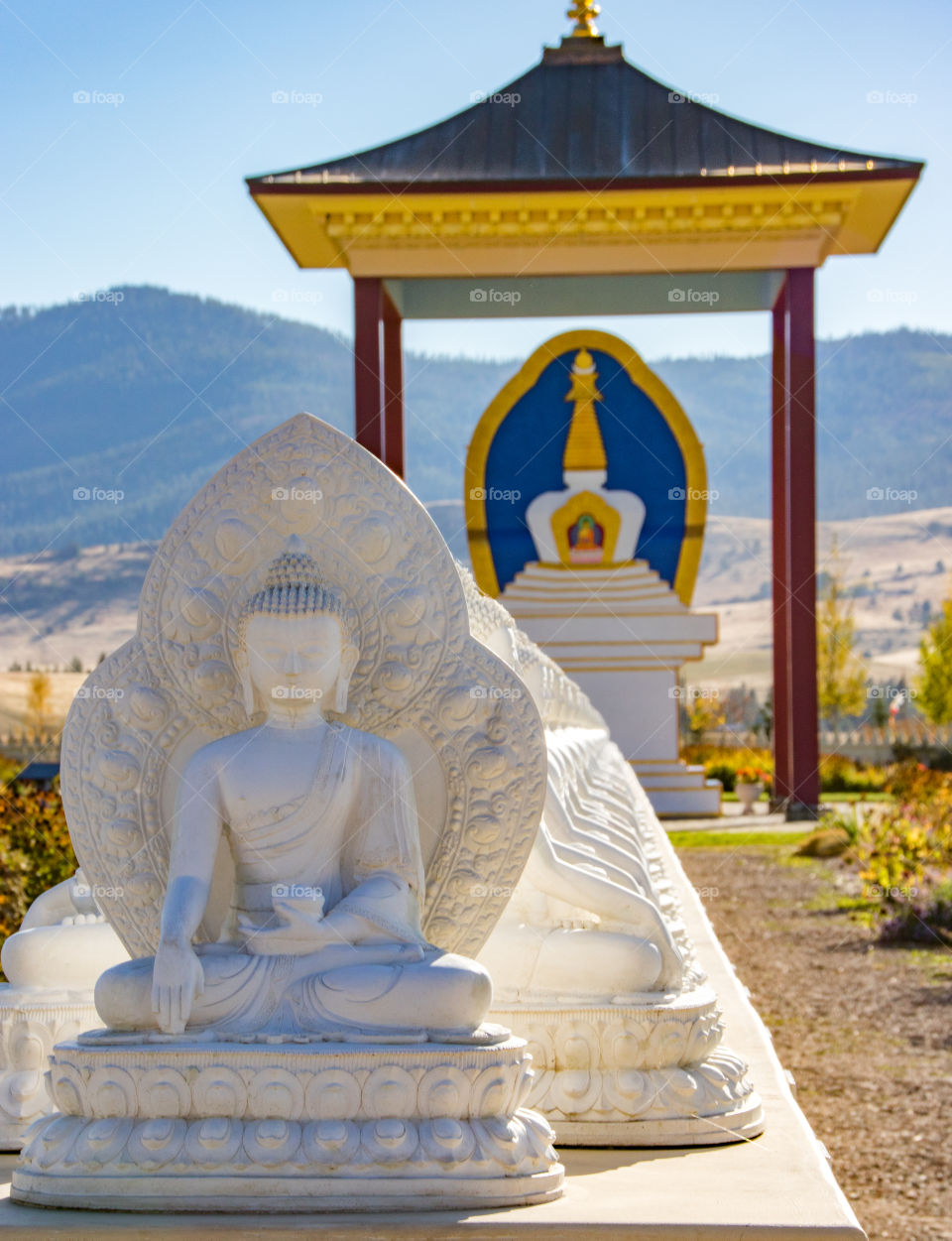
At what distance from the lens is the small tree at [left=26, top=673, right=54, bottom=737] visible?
23.8m

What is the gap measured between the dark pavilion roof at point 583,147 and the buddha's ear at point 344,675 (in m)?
11.6

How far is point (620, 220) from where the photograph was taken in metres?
14.9

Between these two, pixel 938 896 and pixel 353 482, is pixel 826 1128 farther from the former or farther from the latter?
pixel 938 896

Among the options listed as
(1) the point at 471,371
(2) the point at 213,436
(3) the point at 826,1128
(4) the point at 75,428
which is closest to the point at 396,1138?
(3) the point at 826,1128

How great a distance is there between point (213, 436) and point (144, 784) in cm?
4646

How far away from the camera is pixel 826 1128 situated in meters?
5.80

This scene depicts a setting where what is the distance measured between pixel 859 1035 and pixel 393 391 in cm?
983

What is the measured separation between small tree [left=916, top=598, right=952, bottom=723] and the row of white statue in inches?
1090

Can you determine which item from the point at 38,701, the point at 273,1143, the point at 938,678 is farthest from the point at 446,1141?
the point at 938,678

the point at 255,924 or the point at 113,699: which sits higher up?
the point at 113,699

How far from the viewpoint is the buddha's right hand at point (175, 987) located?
2943 millimetres

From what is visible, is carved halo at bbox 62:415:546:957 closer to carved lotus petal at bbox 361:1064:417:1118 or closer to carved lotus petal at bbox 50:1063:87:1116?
carved lotus petal at bbox 50:1063:87:1116

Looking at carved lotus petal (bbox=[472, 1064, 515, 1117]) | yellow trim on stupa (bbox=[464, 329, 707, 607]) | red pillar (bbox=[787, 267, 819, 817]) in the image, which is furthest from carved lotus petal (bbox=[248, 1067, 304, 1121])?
yellow trim on stupa (bbox=[464, 329, 707, 607])

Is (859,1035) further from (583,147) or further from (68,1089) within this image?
(583,147)
